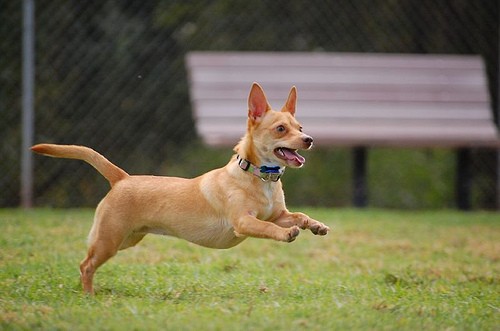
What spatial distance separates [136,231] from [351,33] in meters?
5.42

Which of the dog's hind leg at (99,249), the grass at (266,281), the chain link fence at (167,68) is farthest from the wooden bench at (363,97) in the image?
the dog's hind leg at (99,249)

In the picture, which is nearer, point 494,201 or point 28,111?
point 28,111

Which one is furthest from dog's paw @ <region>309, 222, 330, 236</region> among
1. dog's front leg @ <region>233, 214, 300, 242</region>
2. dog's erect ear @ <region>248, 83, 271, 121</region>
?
dog's erect ear @ <region>248, 83, 271, 121</region>

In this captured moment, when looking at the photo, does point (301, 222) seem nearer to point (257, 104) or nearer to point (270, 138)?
point (270, 138)

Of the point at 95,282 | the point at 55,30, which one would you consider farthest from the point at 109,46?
the point at 95,282

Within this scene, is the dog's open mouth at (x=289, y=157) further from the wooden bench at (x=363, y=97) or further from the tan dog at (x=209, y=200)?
the wooden bench at (x=363, y=97)

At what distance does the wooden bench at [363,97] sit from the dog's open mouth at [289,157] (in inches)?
139

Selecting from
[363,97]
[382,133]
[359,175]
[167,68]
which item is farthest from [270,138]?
[167,68]

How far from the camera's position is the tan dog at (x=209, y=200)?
13.0 feet

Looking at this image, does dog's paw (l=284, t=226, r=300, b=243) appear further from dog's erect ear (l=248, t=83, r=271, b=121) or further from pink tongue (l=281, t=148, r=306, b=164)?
dog's erect ear (l=248, t=83, r=271, b=121)

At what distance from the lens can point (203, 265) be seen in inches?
189

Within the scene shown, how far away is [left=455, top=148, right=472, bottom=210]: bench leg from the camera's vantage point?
8.22 meters

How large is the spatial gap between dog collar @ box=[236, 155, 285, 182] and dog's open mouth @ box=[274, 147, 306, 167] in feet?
0.25

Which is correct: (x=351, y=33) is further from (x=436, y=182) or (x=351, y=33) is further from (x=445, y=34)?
(x=436, y=182)
